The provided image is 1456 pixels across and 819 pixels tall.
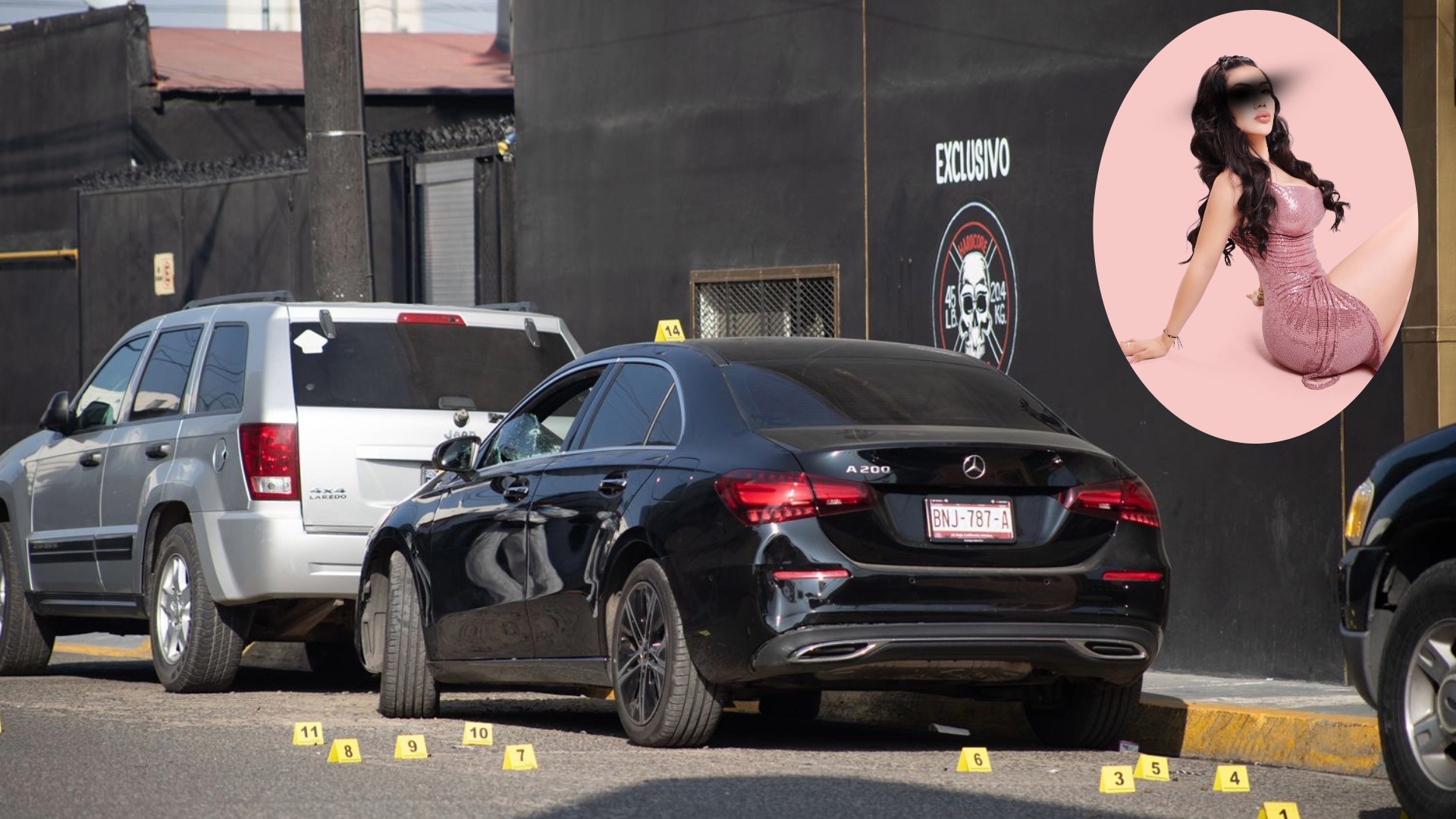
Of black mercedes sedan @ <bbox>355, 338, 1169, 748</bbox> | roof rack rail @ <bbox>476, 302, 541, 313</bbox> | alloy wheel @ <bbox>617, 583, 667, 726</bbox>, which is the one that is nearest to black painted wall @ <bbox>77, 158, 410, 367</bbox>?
roof rack rail @ <bbox>476, 302, 541, 313</bbox>

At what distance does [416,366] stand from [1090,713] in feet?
13.5

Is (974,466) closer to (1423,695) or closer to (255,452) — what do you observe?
(1423,695)

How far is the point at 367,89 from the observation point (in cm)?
2581

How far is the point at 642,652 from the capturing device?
307 inches

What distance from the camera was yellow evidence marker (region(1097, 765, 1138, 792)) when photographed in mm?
6844

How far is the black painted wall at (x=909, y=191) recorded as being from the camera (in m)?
10.1

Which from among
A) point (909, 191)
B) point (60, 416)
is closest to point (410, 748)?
point (60, 416)

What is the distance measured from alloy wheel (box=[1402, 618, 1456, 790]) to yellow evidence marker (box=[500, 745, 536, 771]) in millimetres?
2906

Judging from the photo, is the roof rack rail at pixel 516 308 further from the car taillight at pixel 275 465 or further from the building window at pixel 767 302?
the building window at pixel 767 302

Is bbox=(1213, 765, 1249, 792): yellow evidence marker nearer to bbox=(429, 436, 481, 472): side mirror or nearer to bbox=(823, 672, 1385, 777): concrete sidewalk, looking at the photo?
bbox=(823, 672, 1385, 777): concrete sidewalk

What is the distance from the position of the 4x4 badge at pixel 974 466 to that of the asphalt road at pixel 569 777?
1020 mm

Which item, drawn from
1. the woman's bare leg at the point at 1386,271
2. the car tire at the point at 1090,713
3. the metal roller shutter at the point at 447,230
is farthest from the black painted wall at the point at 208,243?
the car tire at the point at 1090,713

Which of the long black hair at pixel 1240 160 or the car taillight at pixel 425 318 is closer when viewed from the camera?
the long black hair at pixel 1240 160

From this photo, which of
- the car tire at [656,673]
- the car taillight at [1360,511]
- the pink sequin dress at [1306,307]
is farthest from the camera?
the pink sequin dress at [1306,307]
